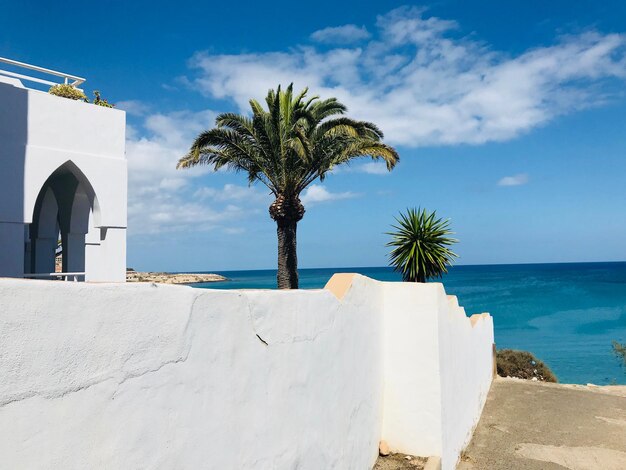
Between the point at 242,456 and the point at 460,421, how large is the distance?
5.76 metres

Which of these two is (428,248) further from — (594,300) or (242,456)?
(594,300)

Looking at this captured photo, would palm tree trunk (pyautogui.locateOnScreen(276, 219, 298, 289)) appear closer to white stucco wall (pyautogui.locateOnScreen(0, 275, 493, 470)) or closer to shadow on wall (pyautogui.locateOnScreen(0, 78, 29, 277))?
shadow on wall (pyautogui.locateOnScreen(0, 78, 29, 277))

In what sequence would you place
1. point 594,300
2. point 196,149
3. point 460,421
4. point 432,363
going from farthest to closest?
point 594,300
point 196,149
point 460,421
point 432,363

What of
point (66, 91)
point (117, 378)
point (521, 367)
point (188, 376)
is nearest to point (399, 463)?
point (188, 376)

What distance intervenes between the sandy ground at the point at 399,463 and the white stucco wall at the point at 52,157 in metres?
6.43

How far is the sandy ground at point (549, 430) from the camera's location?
836cm

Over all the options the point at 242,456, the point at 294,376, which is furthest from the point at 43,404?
the point at 294,376

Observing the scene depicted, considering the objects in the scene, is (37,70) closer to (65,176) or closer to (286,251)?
(65,176)

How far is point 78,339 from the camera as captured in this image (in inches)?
93.1

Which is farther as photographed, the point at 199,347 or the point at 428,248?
the point at 428,248

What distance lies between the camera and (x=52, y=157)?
9.55 meters

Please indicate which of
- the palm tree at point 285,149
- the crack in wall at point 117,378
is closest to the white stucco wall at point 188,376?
the crack in wall at point 117,378

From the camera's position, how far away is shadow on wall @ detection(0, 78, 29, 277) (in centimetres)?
889

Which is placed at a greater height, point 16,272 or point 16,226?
point 16,226
